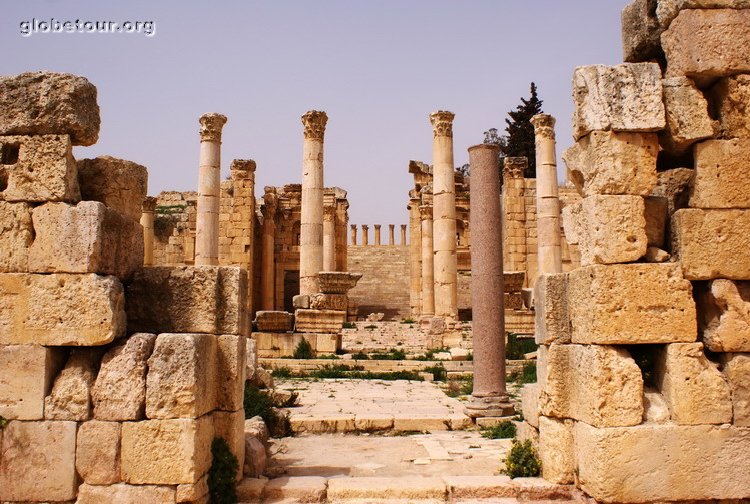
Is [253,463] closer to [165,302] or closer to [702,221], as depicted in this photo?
[165,302]

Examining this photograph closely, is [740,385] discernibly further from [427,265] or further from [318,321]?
[427,265]

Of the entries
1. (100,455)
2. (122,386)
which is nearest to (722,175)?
(122,386)

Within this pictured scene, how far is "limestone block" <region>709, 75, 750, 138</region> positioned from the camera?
217 inches

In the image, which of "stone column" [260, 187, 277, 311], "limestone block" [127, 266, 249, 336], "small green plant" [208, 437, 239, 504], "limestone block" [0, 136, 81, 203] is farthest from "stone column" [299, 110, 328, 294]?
"limestone block" [0, 136, 81, 203]

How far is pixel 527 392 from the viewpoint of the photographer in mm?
6727

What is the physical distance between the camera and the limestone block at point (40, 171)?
17.7ft

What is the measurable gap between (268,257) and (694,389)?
27.5m

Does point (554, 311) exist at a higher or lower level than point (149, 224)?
lower

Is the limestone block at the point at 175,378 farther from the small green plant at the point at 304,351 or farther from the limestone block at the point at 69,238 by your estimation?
the small green plant at the point at 304,351

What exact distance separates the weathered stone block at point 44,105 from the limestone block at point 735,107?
17.3ft

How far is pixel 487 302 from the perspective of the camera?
981cm

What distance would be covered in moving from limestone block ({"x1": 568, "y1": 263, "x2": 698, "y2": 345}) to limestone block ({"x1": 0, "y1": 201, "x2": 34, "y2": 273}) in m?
4.51

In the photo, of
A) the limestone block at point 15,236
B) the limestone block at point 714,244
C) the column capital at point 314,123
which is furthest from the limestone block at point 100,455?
the column capital at point 314,123

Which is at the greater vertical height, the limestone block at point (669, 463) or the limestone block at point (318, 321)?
the limestone block at point (318, 321)
